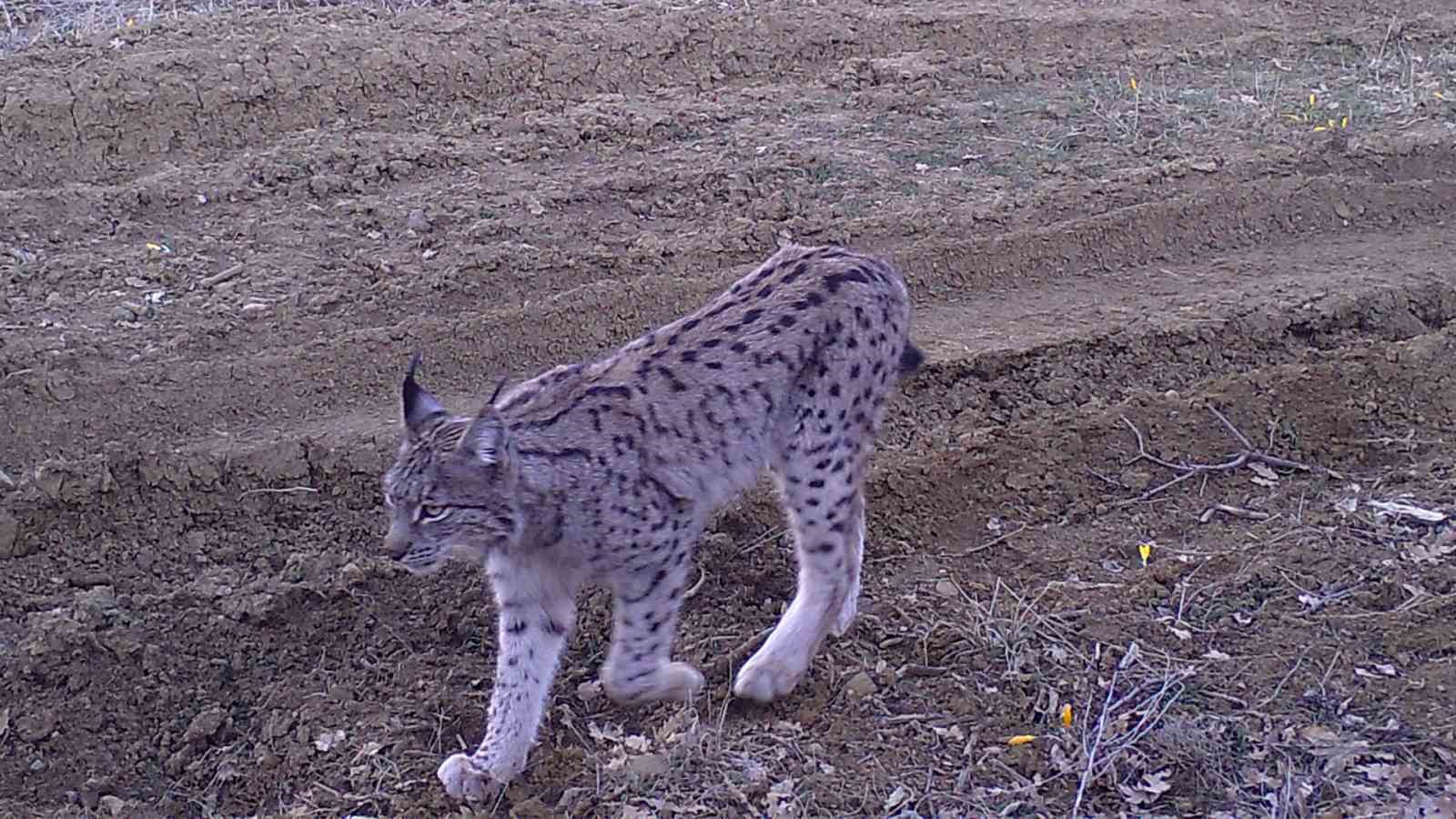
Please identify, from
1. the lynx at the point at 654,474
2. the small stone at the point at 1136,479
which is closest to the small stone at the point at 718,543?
the lynx at the point at 654,474

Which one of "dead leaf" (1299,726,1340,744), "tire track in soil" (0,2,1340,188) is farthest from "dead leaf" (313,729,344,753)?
"tire track in soil" (0,2,1340,188)

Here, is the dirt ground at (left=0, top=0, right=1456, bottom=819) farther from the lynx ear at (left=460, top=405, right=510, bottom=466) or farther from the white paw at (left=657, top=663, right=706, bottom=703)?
the lynx ear at (left=460, top=405, right=510, bottom=466)

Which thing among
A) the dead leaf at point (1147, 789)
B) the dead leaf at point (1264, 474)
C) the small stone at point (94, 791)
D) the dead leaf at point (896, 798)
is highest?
Answer: the dead leaf at point (1264, 474)

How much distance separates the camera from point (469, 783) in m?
5.02

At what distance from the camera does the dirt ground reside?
5203mm

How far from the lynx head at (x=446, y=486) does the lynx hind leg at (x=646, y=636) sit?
1.49 ft

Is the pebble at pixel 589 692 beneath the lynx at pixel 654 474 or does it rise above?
beneath

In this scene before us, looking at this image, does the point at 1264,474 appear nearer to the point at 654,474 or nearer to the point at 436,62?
the point at 654,474

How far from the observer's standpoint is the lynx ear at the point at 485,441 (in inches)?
195

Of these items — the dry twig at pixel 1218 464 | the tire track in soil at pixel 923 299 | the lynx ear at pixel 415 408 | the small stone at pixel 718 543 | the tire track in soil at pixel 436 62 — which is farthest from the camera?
the tire track in soil at pixel 436 62

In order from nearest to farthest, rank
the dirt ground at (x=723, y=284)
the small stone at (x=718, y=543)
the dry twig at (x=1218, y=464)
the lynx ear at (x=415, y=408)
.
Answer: the lynx ear at (x=415, y=408)
the dirt ground at (x=723, y=284)
the small stone at (x=718, y=543)
the dry twig at (x=1218, y=464)

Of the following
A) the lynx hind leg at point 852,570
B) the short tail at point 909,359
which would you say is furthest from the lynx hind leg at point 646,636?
the short tail at point 909,359

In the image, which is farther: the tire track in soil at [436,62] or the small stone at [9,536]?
the tire track in soil at [436,62]

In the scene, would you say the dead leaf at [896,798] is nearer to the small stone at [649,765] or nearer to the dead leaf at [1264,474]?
the small stone at [649,765]
